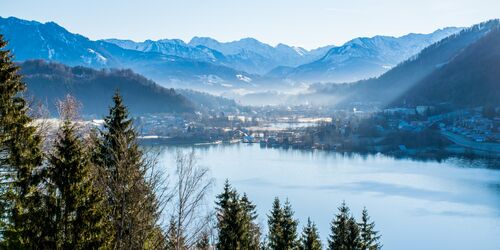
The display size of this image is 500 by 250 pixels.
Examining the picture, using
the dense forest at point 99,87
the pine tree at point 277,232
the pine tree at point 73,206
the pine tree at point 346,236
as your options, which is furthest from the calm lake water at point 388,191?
the dense forest at point 99,87

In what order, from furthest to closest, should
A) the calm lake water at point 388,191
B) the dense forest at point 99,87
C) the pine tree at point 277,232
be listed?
the dense forest at point 99,87
the calm lake water at point 388,191
the pine tree at point 277,232

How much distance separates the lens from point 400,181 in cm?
2817

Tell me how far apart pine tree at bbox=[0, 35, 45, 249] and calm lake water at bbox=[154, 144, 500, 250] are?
540 inches

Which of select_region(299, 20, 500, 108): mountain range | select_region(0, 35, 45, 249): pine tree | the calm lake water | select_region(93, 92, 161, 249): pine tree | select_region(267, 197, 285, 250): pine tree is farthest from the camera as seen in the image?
select_region(299, 20, 500, 108): mountain range

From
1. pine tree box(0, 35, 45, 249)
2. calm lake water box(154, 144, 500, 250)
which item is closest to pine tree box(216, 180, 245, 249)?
pine tree box(0, 35, 45, 249)

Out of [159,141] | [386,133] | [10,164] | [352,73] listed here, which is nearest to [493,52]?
[386,133]

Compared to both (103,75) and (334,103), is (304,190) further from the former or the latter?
(334,103)

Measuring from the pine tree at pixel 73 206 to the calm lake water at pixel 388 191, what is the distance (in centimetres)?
1386

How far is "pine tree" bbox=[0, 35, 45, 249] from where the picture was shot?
3865 millimetres

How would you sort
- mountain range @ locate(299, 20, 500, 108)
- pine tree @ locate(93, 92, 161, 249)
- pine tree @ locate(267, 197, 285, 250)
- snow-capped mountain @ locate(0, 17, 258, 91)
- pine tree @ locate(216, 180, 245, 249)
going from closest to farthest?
pine tree @ locate(93, 92, 161, 249) → pine tree @ locate(216, 180, 245, 249) → pine tree @ locate(267, 197, 285, 250) → mountain range @ locate(299, 20, 500, 108) → snow-capped mountain @ locate(0, 17, 258, 91)

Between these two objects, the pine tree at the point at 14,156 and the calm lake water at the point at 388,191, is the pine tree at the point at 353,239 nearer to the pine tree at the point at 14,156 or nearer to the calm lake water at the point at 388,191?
the pine tree at the point at 14,156

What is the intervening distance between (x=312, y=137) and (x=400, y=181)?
1935 centimetres

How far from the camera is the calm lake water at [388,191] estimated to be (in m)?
18.2

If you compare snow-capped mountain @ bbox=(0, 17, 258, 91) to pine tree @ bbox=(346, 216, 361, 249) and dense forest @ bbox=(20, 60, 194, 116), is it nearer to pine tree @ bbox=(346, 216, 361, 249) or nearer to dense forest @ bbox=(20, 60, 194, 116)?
dense forest @ bbox=(20, 60, 194, 116)
